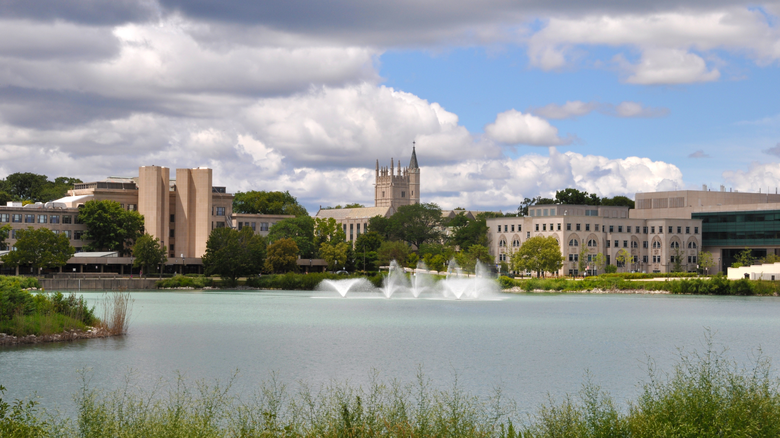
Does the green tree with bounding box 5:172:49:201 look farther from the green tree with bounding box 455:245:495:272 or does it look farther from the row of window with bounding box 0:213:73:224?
the green tree with bounding box 455:245:495:272

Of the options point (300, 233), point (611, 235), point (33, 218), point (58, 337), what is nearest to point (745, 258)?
point (611, 235)

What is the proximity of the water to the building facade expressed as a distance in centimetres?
6890

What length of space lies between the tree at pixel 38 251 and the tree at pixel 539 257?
229 feet

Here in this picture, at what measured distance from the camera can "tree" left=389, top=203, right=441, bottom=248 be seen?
178250 mm

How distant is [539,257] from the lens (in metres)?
129

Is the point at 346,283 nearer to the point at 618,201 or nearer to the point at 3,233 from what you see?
the point at 3,233

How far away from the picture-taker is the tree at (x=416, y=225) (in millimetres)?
178250

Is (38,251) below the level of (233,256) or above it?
above

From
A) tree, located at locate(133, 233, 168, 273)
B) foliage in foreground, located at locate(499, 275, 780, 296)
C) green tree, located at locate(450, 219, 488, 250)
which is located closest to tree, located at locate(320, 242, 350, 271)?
tree, located at locate(133, 233, 168, 273)

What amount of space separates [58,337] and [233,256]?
76.3 m

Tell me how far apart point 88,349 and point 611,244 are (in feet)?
402

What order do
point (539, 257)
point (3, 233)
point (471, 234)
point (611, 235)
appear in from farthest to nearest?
point (471, 234) < point (611, 235) < point (539, 257) < point (3, 233)

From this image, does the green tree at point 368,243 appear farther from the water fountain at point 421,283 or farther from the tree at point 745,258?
the tree at point 745,258

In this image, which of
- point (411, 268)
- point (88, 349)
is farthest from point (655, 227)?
point (88, 349)
